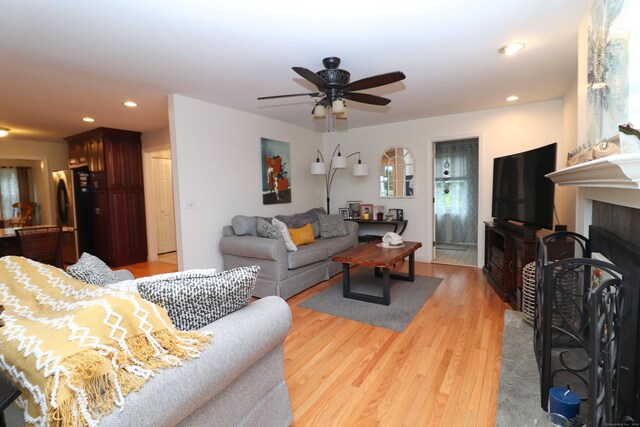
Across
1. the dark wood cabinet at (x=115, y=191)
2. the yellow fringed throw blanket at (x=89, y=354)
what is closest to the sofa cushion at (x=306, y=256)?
the yellow fringed throw blanket at (x=89, y=354)

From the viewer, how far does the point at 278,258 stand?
11.1 ft

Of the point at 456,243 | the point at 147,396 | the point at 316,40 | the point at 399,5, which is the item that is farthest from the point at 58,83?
the point at 456,243

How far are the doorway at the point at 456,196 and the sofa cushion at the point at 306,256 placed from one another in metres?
3.11

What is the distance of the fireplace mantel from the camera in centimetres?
96

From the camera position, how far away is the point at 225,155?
4.03 metres

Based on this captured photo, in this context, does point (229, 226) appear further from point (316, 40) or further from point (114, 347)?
point (114, 347)

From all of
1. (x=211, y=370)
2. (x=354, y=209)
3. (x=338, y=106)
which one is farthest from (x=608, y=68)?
(x=354, y=209)

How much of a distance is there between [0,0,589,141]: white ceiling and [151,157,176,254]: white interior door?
2.31 metres

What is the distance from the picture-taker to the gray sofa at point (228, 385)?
0.92m

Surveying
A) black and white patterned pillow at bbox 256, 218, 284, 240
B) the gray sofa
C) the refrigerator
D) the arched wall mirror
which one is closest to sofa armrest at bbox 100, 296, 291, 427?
the gray sofa

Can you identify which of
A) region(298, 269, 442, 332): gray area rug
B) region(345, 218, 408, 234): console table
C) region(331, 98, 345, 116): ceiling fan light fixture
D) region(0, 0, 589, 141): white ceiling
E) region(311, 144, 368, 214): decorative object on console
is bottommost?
region(298, 269, 442, 332): gray area rug

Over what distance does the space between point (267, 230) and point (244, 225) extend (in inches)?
14.3

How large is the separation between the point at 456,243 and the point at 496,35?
4.97 meters

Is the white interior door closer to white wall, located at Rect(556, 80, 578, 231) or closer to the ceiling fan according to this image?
the ceiling fan
